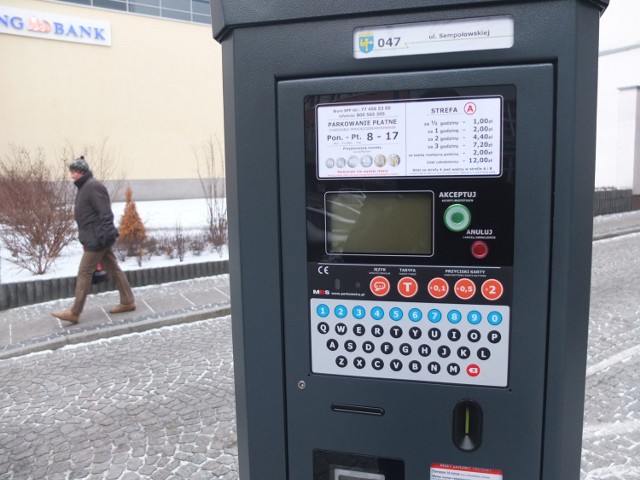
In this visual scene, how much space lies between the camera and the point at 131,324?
648 centimetres

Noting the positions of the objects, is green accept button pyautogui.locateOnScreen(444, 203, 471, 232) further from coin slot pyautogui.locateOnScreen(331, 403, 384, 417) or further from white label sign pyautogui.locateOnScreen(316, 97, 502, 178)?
coin slot pyautogui.locateOnScreen(331, 403, 384, 417)

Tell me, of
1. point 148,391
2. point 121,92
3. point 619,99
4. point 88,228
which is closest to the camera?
point 148,391

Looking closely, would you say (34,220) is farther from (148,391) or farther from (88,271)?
(148,391)

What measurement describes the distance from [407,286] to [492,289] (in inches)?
7.2

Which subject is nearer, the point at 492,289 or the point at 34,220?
the point at 492,289

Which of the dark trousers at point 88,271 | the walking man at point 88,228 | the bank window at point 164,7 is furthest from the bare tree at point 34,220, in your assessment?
the bank window at point 164,7

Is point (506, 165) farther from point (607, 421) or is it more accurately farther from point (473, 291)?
point (607, 421)

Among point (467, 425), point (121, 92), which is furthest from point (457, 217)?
point (121, 92)

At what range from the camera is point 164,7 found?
25.3 metres

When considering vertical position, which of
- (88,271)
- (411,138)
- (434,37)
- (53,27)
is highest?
(53,27)

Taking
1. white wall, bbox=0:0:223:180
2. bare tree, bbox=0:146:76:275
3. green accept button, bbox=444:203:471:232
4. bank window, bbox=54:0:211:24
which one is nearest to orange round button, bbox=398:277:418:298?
green accept button, bbox=444:203:471:232

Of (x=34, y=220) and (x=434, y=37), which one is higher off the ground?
(x=434, y=37)

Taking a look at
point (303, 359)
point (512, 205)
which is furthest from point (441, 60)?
point (303, 359)

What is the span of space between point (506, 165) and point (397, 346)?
462 mm
